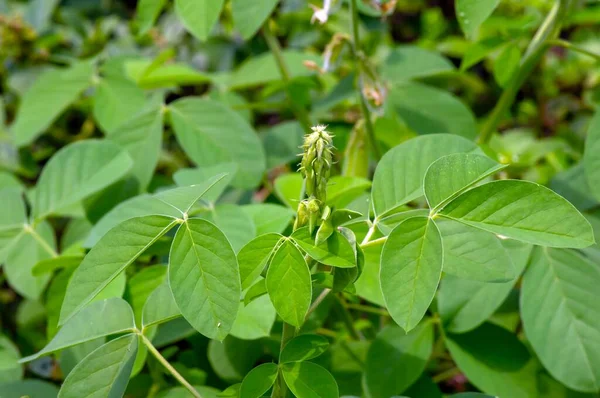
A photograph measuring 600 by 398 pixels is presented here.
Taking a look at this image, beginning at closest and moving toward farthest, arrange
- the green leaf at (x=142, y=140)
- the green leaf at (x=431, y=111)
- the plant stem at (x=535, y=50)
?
the plant stem at (x=535, y=50) → the green leaf at (x=142, y=140) → the green leaf at (x=431, y=111)

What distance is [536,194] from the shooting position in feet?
2.41

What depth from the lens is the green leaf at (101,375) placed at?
78cm

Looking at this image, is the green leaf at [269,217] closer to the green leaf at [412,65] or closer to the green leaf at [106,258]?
the green leaf at [106,258]

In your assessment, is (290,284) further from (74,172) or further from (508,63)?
(508,63)

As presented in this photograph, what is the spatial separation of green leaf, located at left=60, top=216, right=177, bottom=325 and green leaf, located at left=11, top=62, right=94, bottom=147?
0.83m

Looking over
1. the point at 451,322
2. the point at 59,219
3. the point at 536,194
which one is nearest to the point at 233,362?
the point at 451,322

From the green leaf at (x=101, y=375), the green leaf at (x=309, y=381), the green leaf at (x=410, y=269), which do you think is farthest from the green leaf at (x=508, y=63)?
the green leaf at (x=101, y=375)

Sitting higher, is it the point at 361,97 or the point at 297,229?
the point at 297,229

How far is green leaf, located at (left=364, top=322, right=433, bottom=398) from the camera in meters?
1.00

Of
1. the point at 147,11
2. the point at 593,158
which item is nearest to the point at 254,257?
the point at 593,158

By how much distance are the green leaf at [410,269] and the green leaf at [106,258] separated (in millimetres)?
258

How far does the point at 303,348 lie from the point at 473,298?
37 cm

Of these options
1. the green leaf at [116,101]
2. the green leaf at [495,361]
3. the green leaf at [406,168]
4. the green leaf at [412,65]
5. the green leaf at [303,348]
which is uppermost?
the green leaf at [406,168]

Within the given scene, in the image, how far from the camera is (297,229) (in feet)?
2.41
